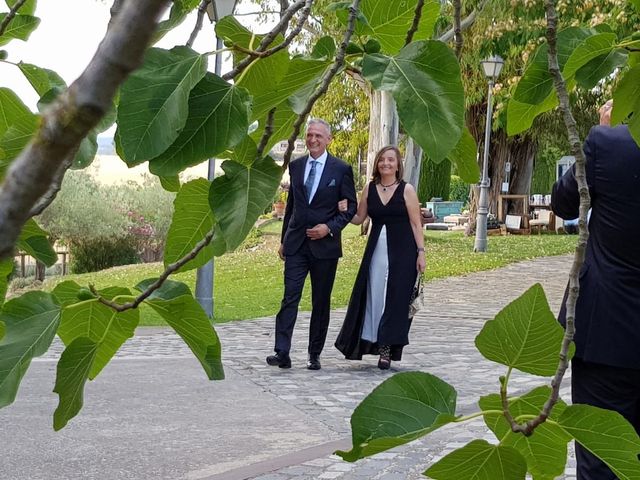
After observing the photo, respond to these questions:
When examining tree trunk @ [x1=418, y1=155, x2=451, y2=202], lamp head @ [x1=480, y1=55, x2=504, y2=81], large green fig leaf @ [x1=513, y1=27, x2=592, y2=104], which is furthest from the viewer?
tree trunk @ [x1=418, y1=155, x2=451, y2=202]

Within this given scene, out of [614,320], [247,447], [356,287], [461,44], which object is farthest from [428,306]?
[461,44]

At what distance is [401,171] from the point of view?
9477 millimetres

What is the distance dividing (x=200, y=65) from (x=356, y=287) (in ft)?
28.5

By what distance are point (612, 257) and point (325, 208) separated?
17.0 feet

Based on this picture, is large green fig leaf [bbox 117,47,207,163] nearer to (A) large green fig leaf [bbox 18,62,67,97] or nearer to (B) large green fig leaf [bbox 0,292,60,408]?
(B) large green fig leaf [bbox 0,292,60,408]

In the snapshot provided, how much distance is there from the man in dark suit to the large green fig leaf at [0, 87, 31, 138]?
776 centimetres

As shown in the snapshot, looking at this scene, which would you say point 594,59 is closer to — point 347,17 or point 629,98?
point 629,98

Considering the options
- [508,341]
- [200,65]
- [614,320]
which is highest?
[200,65]

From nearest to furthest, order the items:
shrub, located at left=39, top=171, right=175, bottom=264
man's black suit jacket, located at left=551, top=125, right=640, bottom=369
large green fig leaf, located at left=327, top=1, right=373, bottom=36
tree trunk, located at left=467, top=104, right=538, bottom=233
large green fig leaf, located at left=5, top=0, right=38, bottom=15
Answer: large green fig leaf, located at left=327, top=1, right=373, bottom=36 → large green fig leaf, located at left=5, top=0, right=38, bottom=15 → man's black suit jacket, located at left=551, top=125, right=640, bottom=369 → shrub, located at left=39, top=171, right=175, bottom=264 → tree trunk, located at left=467, top=104, right=538, bottom=233

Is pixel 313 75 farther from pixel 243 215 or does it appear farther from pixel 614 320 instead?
pixel 614 320

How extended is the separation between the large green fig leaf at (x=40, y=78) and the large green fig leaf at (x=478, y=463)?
0.75 metres

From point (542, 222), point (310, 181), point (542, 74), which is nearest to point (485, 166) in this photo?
point (542, 222)

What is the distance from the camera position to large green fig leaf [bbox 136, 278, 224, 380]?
1146mm

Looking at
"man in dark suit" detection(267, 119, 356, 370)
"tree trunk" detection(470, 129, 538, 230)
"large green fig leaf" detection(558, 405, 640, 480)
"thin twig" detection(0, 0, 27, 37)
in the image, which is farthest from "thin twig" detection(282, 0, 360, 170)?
"tree trunk" detection(470, 129, 538, 230)
